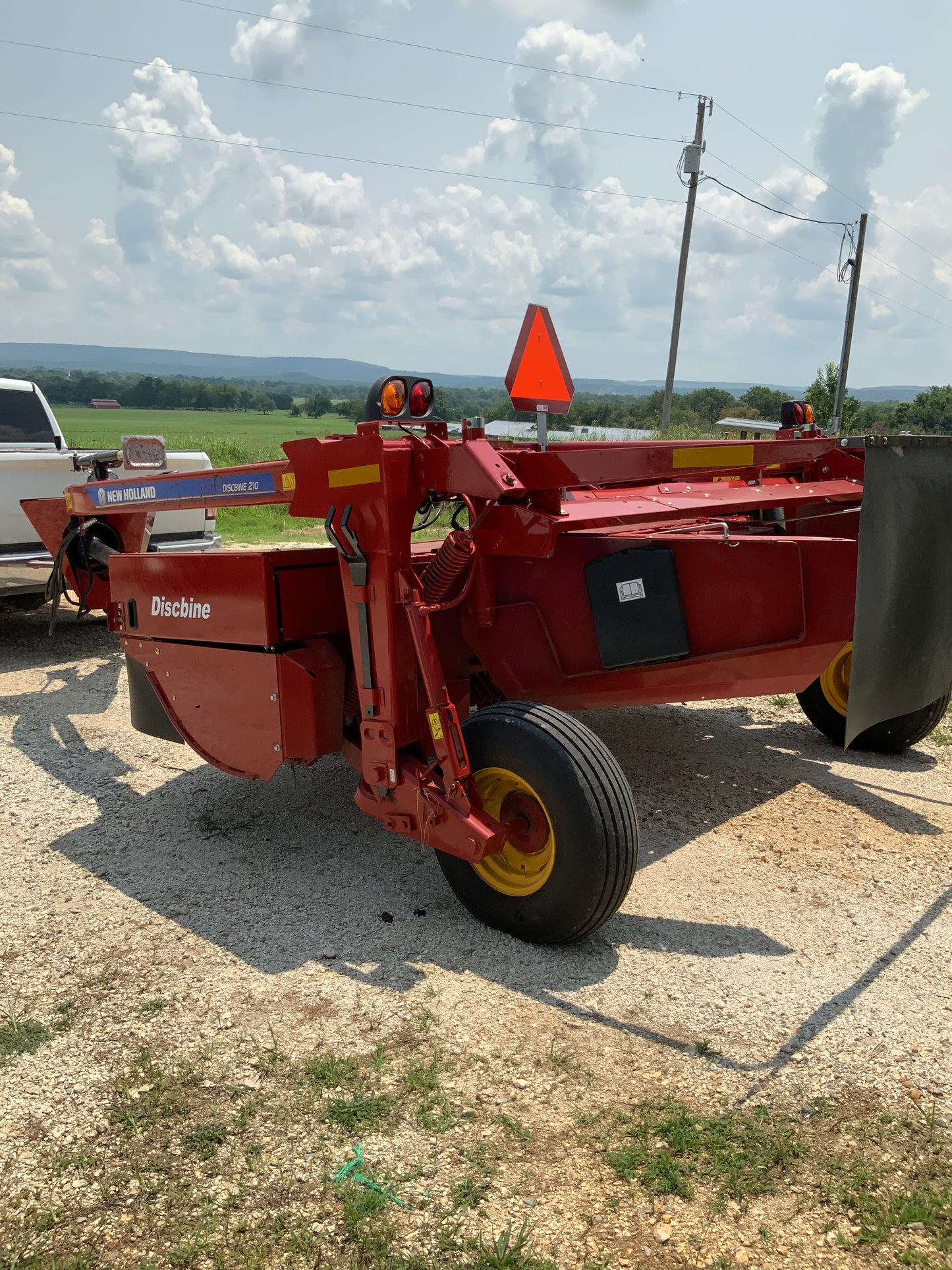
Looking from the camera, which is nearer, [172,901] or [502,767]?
[502,767]

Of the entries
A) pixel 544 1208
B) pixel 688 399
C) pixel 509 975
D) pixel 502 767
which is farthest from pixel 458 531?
pixel 688 399

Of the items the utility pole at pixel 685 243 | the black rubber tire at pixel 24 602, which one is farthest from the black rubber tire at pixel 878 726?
the utility pole at pixel 685 243

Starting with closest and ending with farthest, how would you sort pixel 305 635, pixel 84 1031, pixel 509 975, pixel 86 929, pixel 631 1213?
pixel 631 1213 → pixel 84 1031 → pixel 509 975 → pixel 86 929 → pixel 305 635

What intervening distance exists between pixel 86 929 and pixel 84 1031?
2.23ft

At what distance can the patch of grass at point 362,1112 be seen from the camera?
2.48 meters

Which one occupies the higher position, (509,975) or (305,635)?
(305,635)

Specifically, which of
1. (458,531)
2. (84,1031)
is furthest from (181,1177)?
(458,531)

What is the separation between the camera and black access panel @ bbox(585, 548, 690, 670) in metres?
4.00

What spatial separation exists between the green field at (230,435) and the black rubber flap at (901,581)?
1.91 m

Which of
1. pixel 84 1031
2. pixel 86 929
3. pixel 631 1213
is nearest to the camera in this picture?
pixel 631 1213

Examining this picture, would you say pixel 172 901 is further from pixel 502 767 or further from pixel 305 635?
pixel 502 767

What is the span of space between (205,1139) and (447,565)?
185 cm

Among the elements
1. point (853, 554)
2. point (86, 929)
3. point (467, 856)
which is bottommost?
point (86, 929)

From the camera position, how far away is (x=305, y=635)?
12.9 feet
